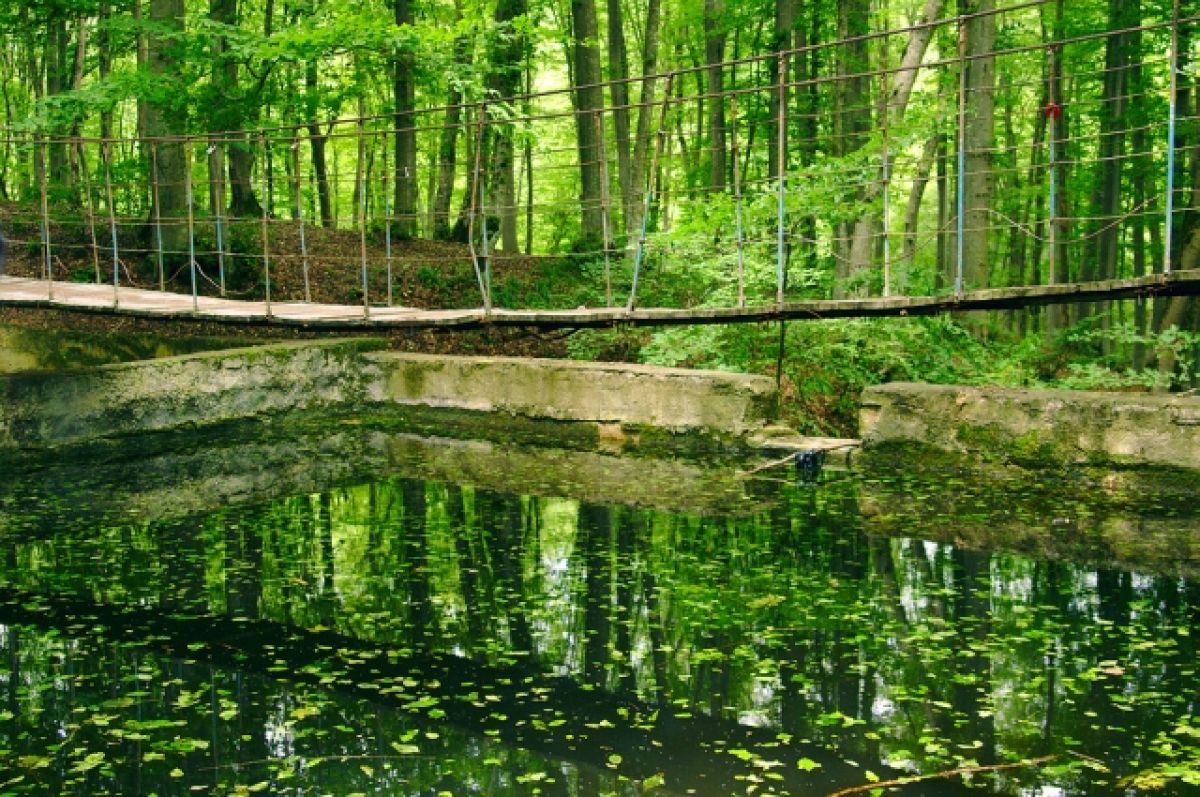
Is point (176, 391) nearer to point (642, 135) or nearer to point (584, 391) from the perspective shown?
point (584, 391)

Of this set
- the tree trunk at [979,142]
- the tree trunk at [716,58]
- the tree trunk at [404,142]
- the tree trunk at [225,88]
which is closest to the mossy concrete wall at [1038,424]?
the tree trunk at [979,142]

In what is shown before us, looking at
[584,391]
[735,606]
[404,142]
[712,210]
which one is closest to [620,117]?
[404,142]

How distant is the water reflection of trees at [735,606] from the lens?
3.89 m

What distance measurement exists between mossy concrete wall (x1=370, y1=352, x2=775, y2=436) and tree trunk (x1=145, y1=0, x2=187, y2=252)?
96.8 inches

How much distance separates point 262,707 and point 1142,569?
160 inches

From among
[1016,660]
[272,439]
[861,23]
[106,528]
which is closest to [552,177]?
[861,23]

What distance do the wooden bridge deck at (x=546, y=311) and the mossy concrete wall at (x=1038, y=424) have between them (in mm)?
699

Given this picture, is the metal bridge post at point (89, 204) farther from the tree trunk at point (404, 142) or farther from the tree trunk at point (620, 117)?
the tree trunk at point (620, 117)

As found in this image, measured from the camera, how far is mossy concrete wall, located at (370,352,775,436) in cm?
852

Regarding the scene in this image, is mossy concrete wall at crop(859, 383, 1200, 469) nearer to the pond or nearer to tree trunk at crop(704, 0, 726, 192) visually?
the pond

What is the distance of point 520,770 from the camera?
349 centimetres

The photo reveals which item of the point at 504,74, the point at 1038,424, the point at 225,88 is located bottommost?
the point at 1038,424

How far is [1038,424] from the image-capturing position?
745 centimetres

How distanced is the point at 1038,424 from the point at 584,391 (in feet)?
11.0
